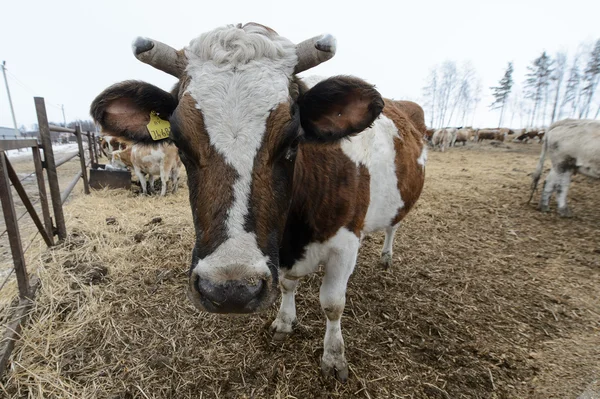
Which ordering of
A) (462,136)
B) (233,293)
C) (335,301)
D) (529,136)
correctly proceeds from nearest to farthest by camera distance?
(233,293) → (335,301) → (462,136) → (529,136)

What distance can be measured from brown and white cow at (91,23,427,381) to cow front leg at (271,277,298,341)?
0.44 meters

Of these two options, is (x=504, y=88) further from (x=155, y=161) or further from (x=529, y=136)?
(x=155, y=161)

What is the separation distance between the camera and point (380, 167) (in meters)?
2.73

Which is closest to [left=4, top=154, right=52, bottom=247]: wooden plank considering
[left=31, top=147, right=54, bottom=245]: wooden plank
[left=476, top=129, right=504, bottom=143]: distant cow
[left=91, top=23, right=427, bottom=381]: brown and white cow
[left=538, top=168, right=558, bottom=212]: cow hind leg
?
[left=31, top=147, right=54, bottom=245]: wooden plank

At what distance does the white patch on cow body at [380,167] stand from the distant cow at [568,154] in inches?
202

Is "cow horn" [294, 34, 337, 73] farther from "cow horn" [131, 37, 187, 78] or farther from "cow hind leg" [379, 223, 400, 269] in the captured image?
"cow hind leg" [379, 223, 400, 269]

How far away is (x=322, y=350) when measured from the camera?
256cm

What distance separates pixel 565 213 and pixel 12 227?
8503mm

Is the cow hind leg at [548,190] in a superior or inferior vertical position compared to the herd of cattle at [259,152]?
inferior

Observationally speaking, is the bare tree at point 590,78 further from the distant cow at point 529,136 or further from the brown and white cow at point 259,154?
the brown and white cow at point 259,154

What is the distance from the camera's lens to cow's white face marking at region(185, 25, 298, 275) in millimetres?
1322

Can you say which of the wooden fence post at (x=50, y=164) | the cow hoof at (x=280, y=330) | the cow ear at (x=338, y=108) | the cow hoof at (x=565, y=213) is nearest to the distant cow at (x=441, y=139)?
the cow hoof at (x=565, y=213)

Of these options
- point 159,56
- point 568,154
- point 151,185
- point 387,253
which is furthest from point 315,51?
point 151,185

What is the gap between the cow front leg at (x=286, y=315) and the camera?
2.68 metres
